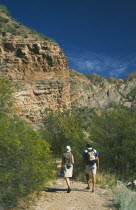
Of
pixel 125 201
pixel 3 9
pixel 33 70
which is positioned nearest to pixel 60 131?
pixel 125 201

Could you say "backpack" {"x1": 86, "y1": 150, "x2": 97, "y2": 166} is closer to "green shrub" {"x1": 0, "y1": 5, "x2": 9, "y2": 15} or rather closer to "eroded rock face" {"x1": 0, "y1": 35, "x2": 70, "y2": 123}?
"eroded rock face" {"x1": 0, "y1": 35, "x2": 70, "y2": 123}

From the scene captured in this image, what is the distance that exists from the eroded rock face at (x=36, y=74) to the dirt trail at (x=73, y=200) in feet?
57.3

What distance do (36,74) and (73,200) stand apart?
22649 mm

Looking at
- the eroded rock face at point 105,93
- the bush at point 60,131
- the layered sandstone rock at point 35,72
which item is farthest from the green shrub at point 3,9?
the eroded rock face at point 105,93

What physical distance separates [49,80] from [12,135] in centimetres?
2180

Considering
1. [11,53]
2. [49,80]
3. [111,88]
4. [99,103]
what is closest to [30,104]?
[49,80]

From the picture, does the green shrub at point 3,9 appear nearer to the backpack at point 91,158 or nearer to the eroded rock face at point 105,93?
the backpack at point 91,158

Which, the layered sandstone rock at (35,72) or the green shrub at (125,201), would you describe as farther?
the layered sandstone rock at (35,72)

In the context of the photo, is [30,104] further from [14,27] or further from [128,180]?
[128,180]

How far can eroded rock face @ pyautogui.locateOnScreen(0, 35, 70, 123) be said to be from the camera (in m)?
25.2

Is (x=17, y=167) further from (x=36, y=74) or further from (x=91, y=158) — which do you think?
(x=36, y=74)

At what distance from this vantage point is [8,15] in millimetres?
36156

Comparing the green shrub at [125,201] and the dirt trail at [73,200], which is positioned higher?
the green shrub at [125,201]

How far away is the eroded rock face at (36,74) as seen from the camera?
25203mm
